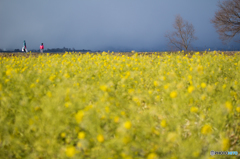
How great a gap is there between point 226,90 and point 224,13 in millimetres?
24634

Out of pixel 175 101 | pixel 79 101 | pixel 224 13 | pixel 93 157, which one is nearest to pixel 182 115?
pixel 175 101

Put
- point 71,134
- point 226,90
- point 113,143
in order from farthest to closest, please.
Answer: point 226,90 → point 71,134 → point 113,143

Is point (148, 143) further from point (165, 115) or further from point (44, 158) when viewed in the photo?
point (44, 158)

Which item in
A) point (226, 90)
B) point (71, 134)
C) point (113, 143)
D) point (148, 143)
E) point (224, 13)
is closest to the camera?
point (113, 143)

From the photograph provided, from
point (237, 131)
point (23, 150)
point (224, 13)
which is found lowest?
point (23, 150)

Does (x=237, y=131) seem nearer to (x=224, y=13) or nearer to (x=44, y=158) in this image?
(x=44, y=158)

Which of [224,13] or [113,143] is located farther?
[224,13]

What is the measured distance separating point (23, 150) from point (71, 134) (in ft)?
2.66

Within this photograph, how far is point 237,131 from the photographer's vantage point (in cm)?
244

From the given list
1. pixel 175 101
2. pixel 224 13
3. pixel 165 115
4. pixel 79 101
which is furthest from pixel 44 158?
pixel 224 13

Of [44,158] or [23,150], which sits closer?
[44,158]

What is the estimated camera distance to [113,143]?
187 centimetres

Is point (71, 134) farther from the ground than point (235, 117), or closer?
closer

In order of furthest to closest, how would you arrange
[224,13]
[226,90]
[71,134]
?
[224,13], [226,90], [71,134]
